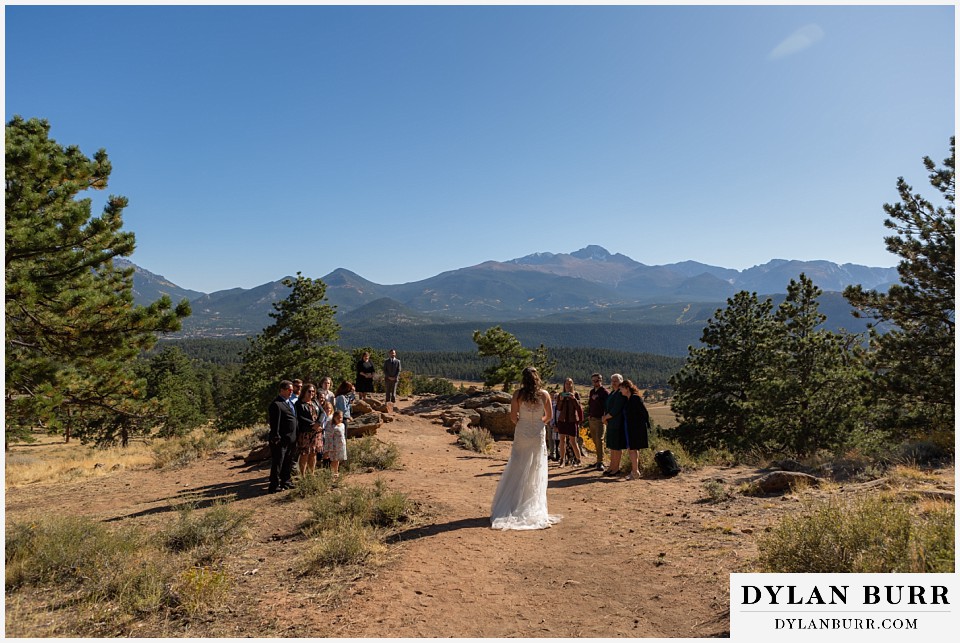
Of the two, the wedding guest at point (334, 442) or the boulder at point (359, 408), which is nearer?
the wedding guest at point (334, 442)

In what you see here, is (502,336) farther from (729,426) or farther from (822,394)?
(822,394)

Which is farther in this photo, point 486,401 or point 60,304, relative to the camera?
point 486,401

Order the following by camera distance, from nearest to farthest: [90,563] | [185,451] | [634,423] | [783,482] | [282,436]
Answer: [90,563] → [783,482] → [282,436] → [634,423] → [185,451]

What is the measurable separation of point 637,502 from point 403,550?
13.8ft


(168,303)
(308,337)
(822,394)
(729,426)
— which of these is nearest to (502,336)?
(308,337)

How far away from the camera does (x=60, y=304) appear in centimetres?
891

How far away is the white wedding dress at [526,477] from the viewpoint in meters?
7.34

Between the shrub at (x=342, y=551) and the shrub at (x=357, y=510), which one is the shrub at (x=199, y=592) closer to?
the shrub at (x=342, y=551)

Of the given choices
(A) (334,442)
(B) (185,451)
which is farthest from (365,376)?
(A) (334,442)

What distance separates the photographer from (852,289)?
14.3 meters

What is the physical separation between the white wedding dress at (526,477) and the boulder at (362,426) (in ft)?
25.5

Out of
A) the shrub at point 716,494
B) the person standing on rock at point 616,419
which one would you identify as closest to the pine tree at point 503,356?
the person standing on rock at point 616,419

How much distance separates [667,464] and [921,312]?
8234 millimetres

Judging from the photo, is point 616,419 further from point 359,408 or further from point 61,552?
point 359,408
